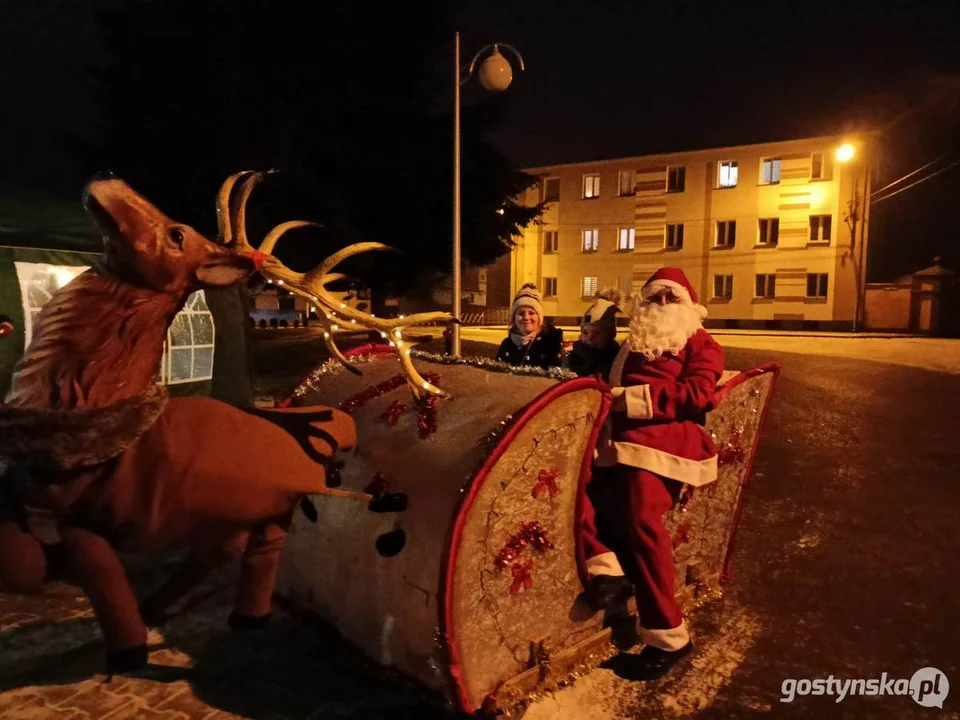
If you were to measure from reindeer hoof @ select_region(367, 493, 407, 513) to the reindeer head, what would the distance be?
3.59 ft

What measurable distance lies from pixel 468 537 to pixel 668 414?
1.21m

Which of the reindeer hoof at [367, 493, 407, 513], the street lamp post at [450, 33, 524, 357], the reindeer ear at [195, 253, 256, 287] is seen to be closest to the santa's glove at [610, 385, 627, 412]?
the reindeer hoof at [367, 493, 407, 513]

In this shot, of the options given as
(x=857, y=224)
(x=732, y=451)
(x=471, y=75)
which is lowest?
(x=732, y=451)

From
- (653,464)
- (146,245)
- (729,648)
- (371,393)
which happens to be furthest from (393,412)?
(729,648)

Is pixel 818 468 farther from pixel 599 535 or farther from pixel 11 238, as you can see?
pixel 11 238

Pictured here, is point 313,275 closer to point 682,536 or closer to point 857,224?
point 682,536

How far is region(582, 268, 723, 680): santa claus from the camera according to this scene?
341 centimetres

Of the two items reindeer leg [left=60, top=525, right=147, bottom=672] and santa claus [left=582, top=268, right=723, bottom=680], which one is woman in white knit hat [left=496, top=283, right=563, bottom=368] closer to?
santa claus [left=582, top=268, right=723, bottom=680]

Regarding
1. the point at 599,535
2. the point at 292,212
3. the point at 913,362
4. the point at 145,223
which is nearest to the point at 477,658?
the point at 599,535

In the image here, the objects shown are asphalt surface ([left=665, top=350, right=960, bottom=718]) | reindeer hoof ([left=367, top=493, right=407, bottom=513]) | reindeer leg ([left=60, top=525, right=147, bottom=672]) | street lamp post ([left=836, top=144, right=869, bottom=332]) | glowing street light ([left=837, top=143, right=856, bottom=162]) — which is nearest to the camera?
reindeer leg ([left=60, top=525, right=147, bottom=672])

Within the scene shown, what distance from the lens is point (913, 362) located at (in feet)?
60.7

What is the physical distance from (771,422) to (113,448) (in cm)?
991

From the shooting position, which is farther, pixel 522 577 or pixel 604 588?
pixel 604 588

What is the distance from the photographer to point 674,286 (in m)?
Answer: 3.70
